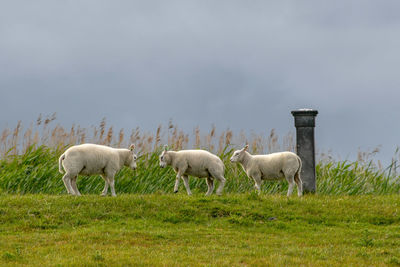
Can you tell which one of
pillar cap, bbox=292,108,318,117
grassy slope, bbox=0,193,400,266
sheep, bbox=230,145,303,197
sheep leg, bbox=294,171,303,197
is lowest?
grassy slope, bbox=0,193,400,266

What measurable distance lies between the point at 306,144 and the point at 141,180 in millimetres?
5230

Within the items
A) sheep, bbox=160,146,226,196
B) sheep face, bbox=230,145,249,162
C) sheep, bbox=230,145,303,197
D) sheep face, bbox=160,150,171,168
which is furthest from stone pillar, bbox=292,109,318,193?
sheep face, bbox=160,150,171,168

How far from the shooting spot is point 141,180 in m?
17.6

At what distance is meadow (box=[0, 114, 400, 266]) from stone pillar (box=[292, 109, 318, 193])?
38.7 inches

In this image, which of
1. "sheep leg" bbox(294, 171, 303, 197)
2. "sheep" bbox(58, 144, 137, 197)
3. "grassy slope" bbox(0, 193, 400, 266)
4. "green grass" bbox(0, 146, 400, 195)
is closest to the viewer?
"grassy slope" bbox(0, 193, 400, 266)

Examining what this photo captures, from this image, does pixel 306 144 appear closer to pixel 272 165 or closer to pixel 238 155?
pixel 272 165

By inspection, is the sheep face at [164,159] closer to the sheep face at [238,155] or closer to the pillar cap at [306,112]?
the sheep face at [238,155]

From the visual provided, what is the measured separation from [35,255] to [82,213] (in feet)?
10.1

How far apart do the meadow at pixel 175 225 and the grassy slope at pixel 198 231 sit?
2 cm

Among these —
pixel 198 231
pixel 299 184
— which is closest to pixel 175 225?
pixel 198 231

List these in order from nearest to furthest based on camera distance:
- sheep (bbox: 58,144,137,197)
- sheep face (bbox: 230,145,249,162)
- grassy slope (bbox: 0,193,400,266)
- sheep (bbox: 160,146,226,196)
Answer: grassy slope (bbox: 0,193,400,266) < sheep (bbox: 58,144,137,197) < sheep (bbox: 160,146,226,196) < sheep face (bbox: 230,145,249,162)

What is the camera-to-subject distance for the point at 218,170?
14.5m

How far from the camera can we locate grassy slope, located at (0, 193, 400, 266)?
365 inches

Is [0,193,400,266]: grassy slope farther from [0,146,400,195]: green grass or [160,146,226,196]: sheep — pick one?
[0,146,400,195]: green grass
